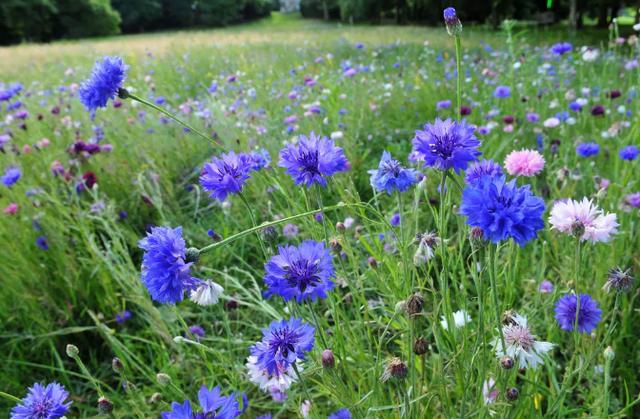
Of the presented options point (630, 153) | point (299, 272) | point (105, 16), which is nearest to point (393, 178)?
point (299, 272)

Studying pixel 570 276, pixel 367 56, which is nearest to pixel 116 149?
pixel 570 276

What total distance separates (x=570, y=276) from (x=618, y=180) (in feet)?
1.81

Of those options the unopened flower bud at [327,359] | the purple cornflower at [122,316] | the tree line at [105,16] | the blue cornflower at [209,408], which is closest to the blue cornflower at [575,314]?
the unopened flower bud at [327,359]

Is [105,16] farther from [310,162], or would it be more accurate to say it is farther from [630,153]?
[310,162]

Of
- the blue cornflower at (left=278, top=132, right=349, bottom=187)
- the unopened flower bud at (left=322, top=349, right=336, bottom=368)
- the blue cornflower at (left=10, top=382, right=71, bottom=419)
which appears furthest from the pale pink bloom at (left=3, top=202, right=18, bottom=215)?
the unopened flower bud at (left=322, top=349, right=336, bottom=368)

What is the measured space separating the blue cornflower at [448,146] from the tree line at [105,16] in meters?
26.8

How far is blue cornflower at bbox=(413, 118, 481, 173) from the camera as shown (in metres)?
0.72

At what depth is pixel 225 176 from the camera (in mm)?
830

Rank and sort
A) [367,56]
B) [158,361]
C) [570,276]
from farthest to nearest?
[367,56], [158,361], [570,276]

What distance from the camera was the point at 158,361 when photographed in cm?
145

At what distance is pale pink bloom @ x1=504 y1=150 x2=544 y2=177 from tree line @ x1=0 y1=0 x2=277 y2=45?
26683 millimetres

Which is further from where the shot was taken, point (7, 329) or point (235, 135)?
point (235, 135)

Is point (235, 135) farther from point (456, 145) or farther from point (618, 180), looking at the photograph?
point (456, 145)

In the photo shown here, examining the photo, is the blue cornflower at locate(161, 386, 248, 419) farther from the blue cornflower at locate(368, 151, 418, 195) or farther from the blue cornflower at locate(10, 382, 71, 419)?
the blue cornflower at locate(368, 151, 418, 195)
